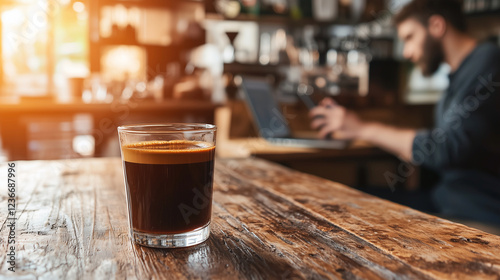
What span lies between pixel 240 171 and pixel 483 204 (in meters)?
1.24

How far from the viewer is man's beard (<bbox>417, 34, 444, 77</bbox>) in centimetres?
227

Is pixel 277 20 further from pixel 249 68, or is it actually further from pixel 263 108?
pixel 263 108

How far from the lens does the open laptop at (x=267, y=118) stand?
2.38 metres

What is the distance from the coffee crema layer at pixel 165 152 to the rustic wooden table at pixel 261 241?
0.35ft

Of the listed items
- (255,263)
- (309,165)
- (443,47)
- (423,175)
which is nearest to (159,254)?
(255,263)

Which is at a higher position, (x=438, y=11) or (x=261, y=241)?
(x=438, y=11)

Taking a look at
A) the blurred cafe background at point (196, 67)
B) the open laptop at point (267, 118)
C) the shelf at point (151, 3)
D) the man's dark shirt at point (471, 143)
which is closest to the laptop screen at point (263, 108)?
the open laptop at point (267, 118)

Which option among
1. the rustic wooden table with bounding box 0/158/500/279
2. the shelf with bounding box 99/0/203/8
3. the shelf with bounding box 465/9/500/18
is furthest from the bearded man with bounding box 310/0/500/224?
the shelf with bounding box 99/0/203/8

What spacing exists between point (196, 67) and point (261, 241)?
11.1ft

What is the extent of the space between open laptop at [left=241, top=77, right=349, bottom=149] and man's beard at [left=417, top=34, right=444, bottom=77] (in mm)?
588

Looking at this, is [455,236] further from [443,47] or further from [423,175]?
[423,175]

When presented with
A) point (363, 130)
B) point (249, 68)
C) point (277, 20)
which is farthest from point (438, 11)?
point (277, 20)

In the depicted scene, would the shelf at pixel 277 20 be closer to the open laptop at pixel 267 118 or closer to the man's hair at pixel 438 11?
the open laptop at pixel 267 118

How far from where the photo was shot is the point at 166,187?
1.85 ft
